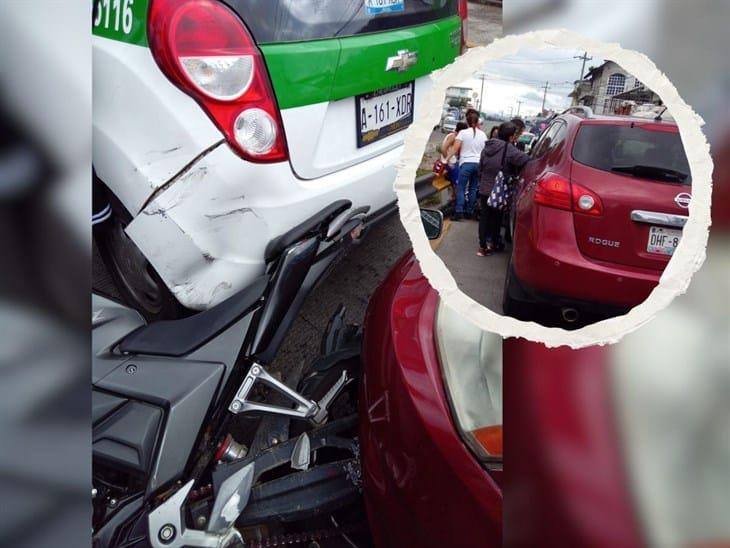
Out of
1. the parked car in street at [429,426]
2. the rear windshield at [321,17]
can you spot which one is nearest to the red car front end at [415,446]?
the parked car in street at [429,426]

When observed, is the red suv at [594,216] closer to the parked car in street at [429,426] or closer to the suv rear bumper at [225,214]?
the parked car in street at [429,426]

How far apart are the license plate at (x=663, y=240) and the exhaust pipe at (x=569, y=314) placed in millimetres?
98

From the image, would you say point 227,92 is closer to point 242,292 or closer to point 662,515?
point 242,292

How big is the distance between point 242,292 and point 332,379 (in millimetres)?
412


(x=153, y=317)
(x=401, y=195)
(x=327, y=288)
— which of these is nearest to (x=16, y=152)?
(x=401, y=195)

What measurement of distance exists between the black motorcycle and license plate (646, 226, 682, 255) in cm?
117

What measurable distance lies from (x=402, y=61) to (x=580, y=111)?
1.28m

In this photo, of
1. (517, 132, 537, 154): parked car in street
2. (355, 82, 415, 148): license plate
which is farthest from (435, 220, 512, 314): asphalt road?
(355, 82, 415, 148): license plate

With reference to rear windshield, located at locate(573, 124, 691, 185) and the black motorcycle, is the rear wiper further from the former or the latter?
the black motorcycle

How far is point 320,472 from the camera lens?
1549 millimetres

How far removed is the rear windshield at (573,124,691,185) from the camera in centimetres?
56

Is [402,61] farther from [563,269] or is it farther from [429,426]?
[563,269]

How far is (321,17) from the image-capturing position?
5.72 ft

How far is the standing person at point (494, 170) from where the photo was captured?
0.62 m
